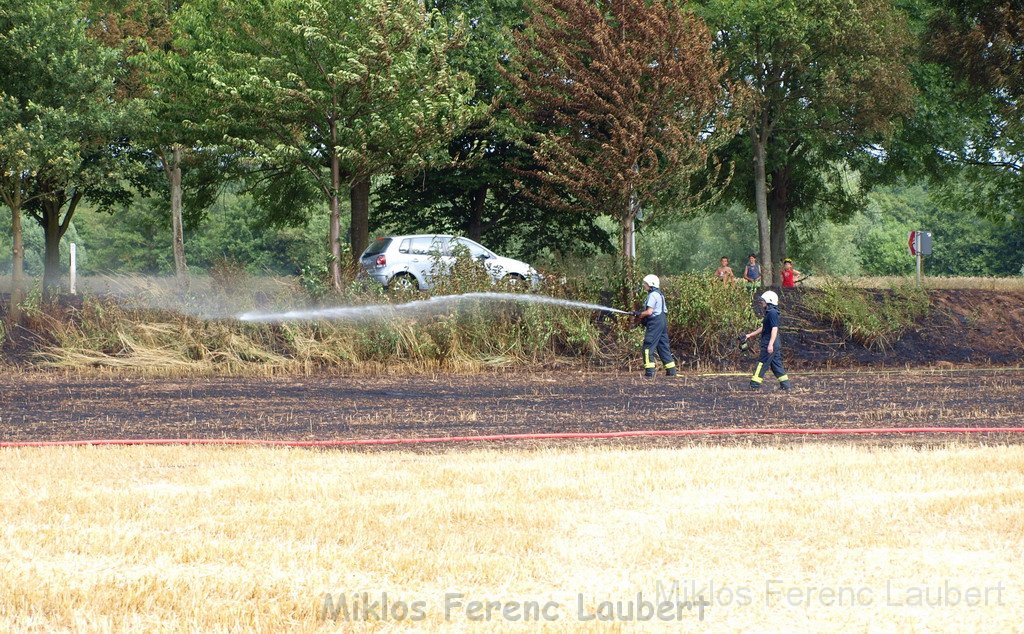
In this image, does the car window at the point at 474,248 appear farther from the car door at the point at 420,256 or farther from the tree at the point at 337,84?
the tree at the point at 337,84

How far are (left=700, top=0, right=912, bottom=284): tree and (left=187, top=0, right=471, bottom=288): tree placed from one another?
28.6 ft

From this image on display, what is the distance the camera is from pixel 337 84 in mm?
18906

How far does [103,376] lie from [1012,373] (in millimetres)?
13411

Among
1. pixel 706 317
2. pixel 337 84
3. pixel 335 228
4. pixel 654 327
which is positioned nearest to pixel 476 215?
pixel 335 228

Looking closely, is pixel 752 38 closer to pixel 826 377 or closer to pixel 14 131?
pixel 826 377

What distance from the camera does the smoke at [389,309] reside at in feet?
56.7

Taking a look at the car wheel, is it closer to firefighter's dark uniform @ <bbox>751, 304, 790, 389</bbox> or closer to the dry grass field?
firefighter's dark uniform @ <bbox>751, 304, 790, 389</bbox>

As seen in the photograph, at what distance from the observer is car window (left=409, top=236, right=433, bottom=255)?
21.7 metres

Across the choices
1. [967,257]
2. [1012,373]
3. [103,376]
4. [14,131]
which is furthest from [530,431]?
[967,257]

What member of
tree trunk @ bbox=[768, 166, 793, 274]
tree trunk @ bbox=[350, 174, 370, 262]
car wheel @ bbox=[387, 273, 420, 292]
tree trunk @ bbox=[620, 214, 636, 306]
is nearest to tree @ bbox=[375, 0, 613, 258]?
tree trunk @ bbox=[350, 174, 370, 262]

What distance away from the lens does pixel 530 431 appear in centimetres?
1088

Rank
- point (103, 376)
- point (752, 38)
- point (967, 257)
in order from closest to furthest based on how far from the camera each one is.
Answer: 1. point (103, 376)
2. point (752, 38)
3. point (967, 257)

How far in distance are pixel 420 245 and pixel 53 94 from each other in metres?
7.66

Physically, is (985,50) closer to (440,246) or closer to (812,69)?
(812,69)
